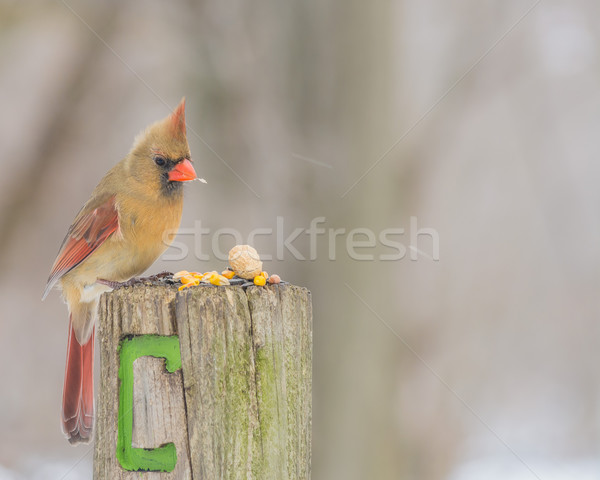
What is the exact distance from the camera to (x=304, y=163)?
11.1 feet

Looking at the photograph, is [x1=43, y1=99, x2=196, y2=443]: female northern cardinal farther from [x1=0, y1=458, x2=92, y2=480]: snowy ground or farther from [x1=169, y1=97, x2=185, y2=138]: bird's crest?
[x1=0, y1=458, x2=92, y2=480]: snowy ground

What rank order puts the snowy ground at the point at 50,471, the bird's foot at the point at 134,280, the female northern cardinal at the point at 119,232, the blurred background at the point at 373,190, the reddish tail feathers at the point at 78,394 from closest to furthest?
the bird's foot at the point at 134,280, the reddish tail feathers at the point at 78,394, the female northern cardinal at the point at 119,232, the blurred background at the point at 373,190, the snowy ground at the point at 50,471

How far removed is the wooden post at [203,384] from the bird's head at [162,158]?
0.80 m

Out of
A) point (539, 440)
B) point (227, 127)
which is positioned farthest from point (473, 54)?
point (539, 440)

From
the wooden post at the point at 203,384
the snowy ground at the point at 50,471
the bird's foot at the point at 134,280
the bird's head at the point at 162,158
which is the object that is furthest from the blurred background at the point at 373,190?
the wooden post at the point at 203,384

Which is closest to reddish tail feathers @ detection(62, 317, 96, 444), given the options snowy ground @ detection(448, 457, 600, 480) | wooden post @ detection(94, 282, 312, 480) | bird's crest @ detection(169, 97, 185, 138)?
wooden post @ detection(94, 282, 312, 480)

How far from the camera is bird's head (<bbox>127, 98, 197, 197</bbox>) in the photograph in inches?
90.0

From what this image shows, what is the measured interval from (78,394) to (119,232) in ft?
1.76

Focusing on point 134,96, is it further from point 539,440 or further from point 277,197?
point 539,440

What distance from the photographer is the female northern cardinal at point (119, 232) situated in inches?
89.2

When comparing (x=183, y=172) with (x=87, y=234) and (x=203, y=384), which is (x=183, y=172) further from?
(x=203, y=384)

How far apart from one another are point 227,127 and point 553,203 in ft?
7.06

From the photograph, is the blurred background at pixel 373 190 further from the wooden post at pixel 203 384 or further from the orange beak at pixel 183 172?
the wooden post at pixel 203 384

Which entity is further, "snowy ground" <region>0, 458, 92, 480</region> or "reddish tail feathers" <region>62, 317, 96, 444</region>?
"snowy ground" <region>0, 458, 92, 480</region>
